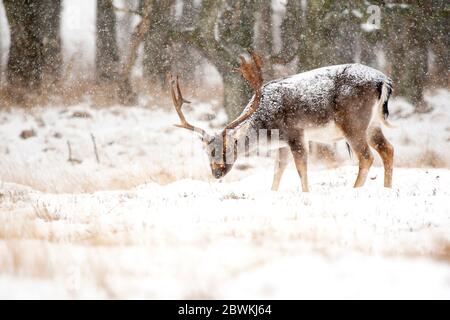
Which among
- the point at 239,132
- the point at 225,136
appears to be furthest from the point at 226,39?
the point at 225,136

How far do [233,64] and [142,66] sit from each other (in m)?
5.51

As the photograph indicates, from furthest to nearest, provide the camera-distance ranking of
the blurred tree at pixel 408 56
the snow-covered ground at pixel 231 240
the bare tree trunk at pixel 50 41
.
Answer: the bare tree trunk at pixel 50 41 → the blurred tree at pixel 408 56 → the snow-covered ground at pixel 231 240

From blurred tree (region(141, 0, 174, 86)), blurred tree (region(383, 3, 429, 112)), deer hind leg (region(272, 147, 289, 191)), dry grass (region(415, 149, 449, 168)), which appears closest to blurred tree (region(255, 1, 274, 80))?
blurred tree (region(141, 0, 174, 86))

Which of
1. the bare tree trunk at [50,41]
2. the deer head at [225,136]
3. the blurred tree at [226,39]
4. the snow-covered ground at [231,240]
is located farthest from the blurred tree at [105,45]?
the deer head at [225,136]

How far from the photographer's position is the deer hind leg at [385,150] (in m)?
7.30

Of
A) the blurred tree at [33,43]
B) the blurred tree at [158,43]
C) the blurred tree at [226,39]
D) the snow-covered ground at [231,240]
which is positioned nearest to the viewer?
the snow-covered ground at [231,240]

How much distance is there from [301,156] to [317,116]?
0.66 metres

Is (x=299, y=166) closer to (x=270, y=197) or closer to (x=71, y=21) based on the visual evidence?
(x=270, y=197)

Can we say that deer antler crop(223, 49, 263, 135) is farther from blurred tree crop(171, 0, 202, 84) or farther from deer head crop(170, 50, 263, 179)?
blurred tree crop(171, 0, 202, 84)

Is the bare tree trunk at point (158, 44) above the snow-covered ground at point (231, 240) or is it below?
above

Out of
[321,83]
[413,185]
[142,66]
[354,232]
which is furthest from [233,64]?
[354,232]

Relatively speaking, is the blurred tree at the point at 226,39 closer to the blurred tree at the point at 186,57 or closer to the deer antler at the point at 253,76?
the deer antler at the point at 253,76

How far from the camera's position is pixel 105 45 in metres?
14.4

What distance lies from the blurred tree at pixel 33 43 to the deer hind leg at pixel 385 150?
31.4 ft
